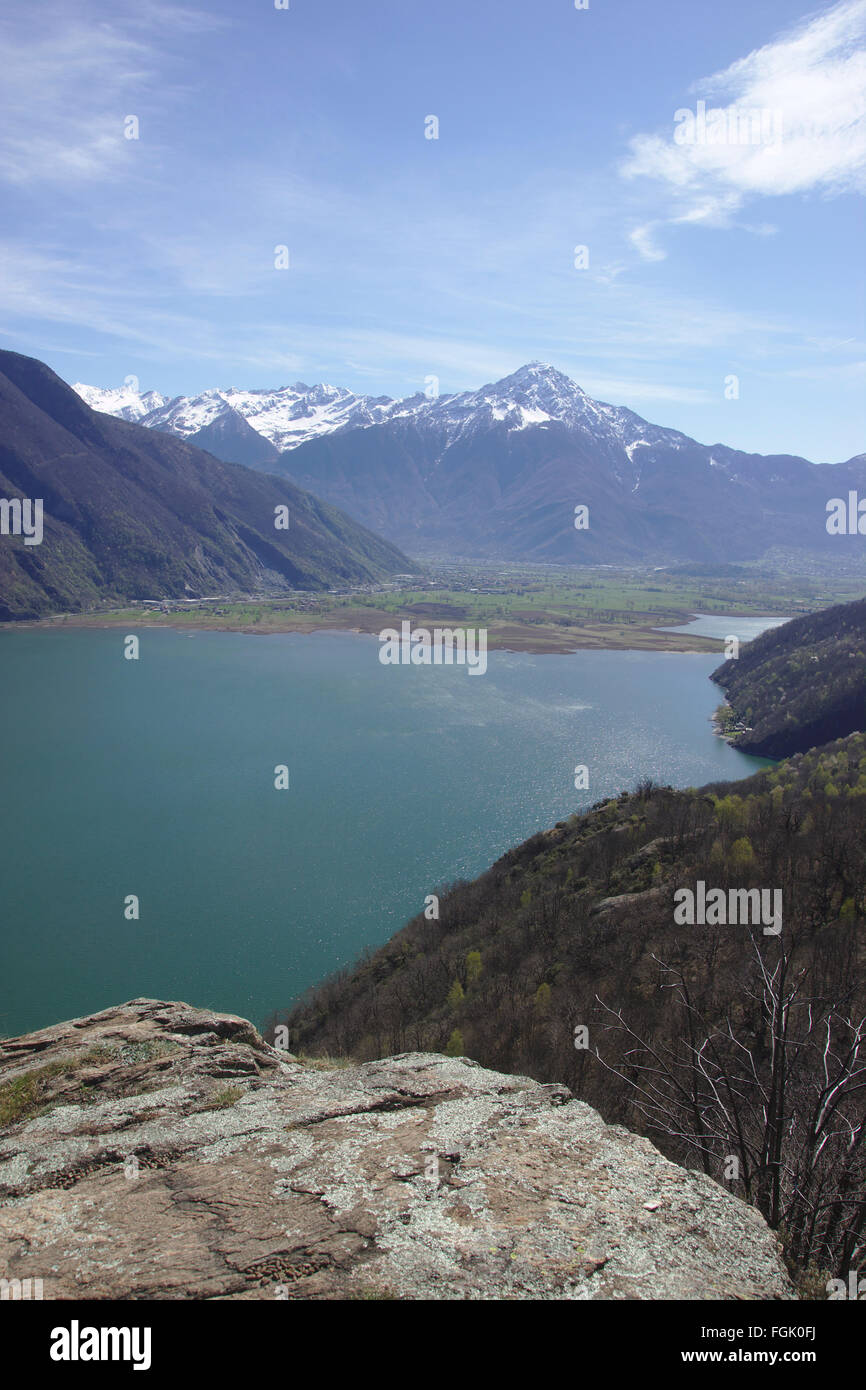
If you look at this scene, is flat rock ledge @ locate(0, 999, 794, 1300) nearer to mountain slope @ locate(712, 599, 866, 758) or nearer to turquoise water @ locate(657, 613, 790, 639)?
mountain slope @ locate(712, 599, 866, 758)

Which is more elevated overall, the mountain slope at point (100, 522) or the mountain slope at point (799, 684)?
the mountain slope at point (100, 522)

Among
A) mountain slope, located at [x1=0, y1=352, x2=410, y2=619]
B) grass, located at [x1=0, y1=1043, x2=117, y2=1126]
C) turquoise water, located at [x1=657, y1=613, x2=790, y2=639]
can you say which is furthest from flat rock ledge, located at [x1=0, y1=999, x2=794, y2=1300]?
mountain slope, located at [x1=0, y1=352, x2=410, y2=619]

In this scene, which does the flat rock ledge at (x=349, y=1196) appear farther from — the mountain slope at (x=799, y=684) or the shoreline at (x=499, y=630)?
the shoreline at (x=499, y=630)

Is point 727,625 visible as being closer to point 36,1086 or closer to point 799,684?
point 799,684

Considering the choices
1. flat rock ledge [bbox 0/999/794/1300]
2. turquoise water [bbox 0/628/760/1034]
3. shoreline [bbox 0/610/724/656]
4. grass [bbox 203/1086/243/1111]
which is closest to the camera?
flat rock ledge [bbox 0/999/794/1300]

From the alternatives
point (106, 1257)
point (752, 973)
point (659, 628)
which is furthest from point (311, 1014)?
point (659, 628)

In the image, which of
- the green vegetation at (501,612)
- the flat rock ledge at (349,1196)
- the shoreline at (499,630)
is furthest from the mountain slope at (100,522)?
the flat rock ledge at (349,1196)
